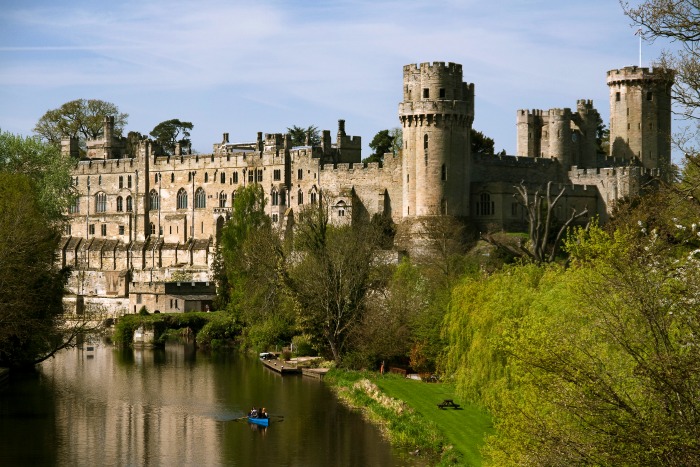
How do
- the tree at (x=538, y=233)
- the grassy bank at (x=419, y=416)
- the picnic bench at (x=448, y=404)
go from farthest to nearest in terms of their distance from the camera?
the tree at (x=538, y=233), the picnic bench at (x=448, y=404), the grassy bank at (x=419, y=416)

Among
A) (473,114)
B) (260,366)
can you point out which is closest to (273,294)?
(260,366)

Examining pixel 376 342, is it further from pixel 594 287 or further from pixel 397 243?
pixel 594 287

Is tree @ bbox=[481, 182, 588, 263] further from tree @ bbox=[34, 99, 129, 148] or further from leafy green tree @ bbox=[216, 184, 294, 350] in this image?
tree @ bbox=[34, 99, 129, 148]

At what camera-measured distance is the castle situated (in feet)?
218

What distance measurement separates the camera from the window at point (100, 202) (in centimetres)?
8650

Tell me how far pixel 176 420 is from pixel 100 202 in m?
51.4

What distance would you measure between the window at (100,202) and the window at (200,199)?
7.75 m

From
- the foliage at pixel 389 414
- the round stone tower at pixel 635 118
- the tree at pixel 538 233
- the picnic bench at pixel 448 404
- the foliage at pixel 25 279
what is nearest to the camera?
the foliage at pixel 389 414

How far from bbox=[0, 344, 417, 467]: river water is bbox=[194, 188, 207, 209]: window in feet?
103

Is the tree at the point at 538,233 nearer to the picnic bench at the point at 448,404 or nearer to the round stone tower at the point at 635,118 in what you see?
the round stone tower at the point at 635,118

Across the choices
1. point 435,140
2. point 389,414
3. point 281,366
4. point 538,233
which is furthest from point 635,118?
point 389,414

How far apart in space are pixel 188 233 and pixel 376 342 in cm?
3970

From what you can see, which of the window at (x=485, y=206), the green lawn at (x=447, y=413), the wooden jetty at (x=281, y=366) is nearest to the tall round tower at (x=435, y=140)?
the window at (x=485, y=206)

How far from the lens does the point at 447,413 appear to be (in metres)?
33.4
